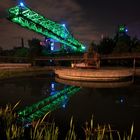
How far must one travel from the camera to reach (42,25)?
96688mm

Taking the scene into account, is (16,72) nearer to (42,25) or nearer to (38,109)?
(38,109)

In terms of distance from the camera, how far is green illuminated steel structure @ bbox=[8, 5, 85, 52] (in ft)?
280

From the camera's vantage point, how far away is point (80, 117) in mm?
16625

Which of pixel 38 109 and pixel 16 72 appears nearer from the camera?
pixel 38 109

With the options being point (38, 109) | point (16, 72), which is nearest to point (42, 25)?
point (16, 72)

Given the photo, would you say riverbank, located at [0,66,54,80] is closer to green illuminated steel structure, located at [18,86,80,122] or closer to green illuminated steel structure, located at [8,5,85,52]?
green illuminated steel structure, located at [18,86,80,122]

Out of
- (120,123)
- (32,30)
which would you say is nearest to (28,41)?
(32,30)

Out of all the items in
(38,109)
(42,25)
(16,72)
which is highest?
(42,25)

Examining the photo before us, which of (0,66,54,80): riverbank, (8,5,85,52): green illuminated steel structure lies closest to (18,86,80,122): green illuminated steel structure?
(0,66,54,80): riverbank

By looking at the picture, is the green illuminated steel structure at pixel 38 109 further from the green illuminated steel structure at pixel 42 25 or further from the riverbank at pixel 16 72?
the green illuminated steel structure at pixel 42 25

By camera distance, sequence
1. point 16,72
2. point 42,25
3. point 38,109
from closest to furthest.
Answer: point 38,109, point 16,72, point 42,25

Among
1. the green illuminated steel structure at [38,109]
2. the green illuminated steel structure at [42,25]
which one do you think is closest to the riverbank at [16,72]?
the green illuminated steel structure at [38,109]

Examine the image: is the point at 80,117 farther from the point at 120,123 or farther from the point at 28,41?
the point at 28,41

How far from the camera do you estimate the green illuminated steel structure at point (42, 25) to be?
85.2m
